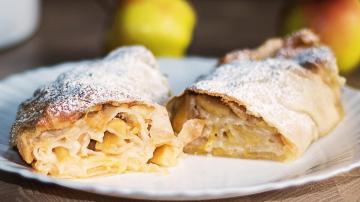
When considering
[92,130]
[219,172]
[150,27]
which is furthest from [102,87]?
[150,27]

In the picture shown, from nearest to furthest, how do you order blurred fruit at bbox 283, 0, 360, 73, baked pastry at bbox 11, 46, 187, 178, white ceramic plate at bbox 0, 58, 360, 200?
white ceramic plate at bbox 0, 58, 360, 200, baked pastry at bbox 11, 46, 187, 178, blurred fruit at bbox 283, 0, 360, 73

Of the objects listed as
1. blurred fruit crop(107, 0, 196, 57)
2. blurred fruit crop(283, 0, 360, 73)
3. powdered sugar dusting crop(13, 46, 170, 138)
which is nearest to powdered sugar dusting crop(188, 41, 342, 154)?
powdered sugar dusting crop(13, 46, 170, 138)

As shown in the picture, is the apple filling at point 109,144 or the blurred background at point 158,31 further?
the blurred background at point 158,31

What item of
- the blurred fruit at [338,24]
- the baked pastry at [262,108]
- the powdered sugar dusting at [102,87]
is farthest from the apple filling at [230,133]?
the blurred fruit at [338,24]

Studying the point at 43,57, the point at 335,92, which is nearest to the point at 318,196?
the point at 335,92

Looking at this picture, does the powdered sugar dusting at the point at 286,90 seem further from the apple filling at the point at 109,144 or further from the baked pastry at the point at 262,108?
the apple filling at the point at 109,144

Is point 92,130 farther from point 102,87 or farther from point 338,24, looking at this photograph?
point 338,24

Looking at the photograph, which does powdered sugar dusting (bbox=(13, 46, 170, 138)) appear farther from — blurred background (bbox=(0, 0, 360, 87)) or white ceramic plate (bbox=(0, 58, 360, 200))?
blurred background (bbox=(0, 0, 360, 87))

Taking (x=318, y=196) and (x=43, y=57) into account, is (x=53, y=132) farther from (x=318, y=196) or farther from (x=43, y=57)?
(x=43, y=57)
